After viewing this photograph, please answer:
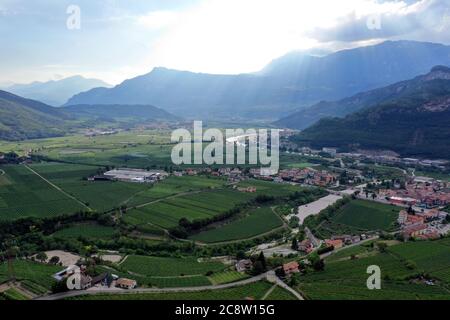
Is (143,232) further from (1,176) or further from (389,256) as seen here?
(1,176)

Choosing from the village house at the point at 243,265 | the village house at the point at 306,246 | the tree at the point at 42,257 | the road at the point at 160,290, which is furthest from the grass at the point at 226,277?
the tree at the point at 42,257

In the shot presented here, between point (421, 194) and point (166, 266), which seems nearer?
point (166, 266)

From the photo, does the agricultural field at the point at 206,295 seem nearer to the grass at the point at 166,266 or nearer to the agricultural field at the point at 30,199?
the grass at the point at 166,266

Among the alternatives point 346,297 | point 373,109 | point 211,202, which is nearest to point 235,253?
point 346,297

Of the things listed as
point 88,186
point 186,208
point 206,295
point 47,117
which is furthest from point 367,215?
point 47,117

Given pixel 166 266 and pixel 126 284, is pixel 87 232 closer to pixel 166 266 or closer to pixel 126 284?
pixel 166 266
